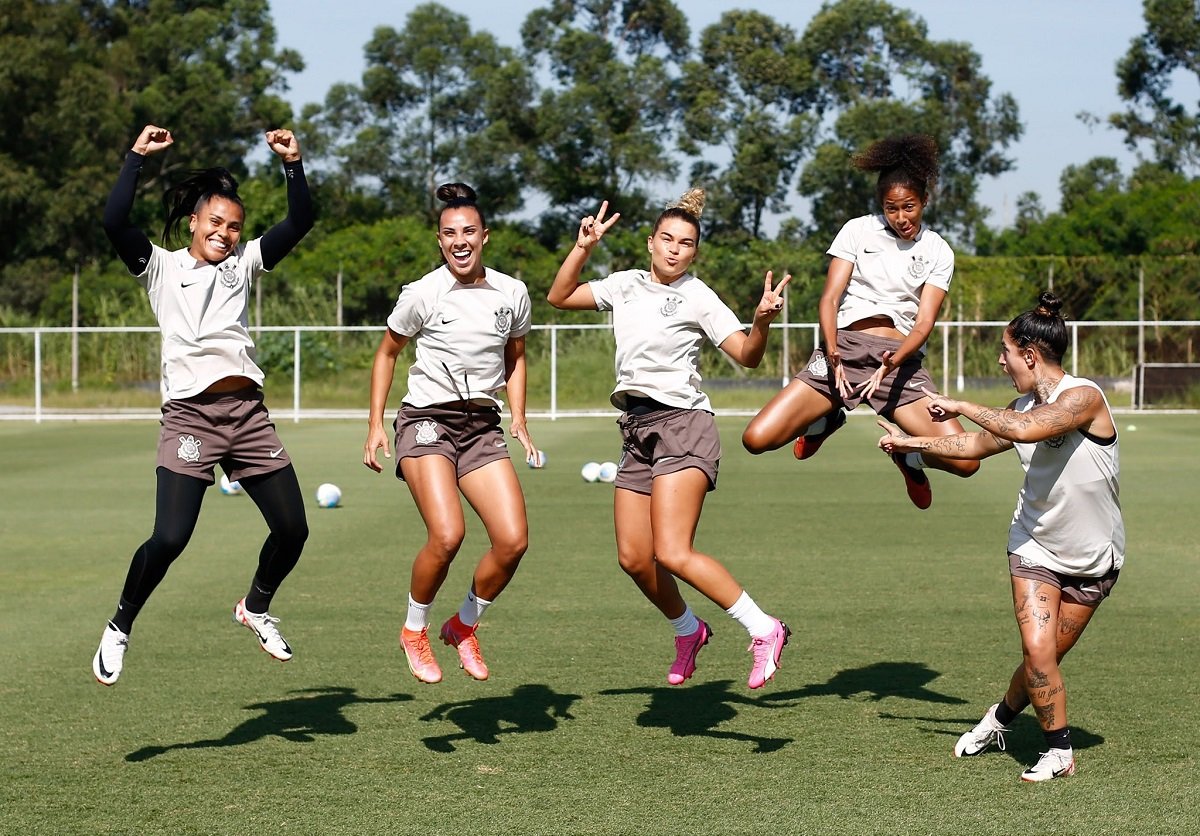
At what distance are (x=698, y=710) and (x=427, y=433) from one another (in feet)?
6.07

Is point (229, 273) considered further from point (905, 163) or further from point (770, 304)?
point (905, 163)

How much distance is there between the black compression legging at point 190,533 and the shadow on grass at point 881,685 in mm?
2461

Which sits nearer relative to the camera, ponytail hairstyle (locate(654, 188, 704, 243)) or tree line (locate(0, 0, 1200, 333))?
ponytail hairstyle (locate(654, 188, 704, 243))

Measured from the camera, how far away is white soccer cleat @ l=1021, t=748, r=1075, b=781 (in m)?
6.00

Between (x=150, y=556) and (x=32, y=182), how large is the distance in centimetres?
4724

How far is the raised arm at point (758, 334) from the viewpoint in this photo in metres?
6.63

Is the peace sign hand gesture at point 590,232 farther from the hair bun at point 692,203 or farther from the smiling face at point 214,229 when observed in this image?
the smiling face at point 214,229

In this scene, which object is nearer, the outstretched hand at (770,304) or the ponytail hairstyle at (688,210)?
the outstretched hand at (770,304)

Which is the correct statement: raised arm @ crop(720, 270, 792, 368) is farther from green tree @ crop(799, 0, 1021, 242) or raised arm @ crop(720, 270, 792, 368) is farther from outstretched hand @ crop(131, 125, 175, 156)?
green tree @ crop(799, 0, 1021, 242)

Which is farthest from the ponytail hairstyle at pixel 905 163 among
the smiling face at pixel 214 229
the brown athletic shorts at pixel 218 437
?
the brown athletic shorts at pixel 218 437

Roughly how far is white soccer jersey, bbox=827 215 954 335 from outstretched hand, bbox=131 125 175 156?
3.30m

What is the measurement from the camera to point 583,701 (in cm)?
744

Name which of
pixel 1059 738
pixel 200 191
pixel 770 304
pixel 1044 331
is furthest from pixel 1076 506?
pixel 200 191

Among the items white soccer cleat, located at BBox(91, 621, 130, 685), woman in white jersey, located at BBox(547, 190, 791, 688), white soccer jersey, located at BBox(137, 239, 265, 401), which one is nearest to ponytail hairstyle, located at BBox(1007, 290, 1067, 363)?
woman in white jersey, located at BBox(547, 190, 791, 688)
